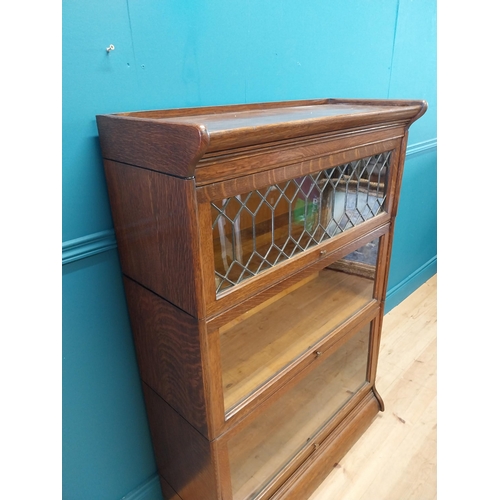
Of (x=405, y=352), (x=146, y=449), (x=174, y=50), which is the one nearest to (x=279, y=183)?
(x=174, y=50)

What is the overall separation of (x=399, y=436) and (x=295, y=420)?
49cm

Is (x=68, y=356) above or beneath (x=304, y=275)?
beneath

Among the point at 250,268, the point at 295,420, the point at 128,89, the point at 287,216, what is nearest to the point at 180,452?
the point at 295,420

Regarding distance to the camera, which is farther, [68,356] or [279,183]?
[68,356]

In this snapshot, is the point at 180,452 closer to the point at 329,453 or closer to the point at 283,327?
the point at 283,327

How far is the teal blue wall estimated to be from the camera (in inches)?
29.6

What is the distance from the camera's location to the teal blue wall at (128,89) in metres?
0.75

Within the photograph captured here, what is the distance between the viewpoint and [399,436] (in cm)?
143

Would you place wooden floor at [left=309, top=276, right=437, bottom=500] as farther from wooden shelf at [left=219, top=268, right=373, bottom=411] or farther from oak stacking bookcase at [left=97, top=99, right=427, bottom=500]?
wooden shelf at [left=219, top=268, right=373, bottom=411]

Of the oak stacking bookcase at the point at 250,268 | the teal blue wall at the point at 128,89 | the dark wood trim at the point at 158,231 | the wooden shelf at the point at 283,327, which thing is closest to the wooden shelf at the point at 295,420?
the oak stacking bookcase at the point at 250,268

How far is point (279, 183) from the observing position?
768mm

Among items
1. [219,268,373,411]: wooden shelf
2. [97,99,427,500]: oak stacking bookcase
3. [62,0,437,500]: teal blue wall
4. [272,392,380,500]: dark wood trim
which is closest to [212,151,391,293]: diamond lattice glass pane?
[97,99,427,500]: oak stacking bookcase
